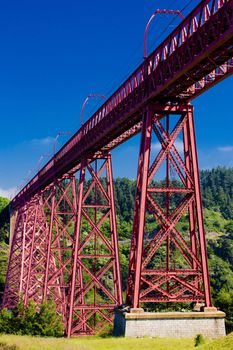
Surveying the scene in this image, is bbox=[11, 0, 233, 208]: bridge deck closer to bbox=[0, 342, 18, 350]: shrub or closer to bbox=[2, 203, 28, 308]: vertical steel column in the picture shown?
bbox=[0, 342, 18, 350]: shrub

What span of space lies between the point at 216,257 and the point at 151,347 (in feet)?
252

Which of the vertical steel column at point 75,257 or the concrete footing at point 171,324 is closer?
the concrete footing at point 171,324

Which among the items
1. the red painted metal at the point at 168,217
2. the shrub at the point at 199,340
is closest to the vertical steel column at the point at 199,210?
the red painted metal at the point at 168,217

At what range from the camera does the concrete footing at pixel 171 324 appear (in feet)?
57.4

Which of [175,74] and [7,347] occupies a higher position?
[175,74]

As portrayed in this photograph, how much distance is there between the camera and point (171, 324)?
58.2 ft

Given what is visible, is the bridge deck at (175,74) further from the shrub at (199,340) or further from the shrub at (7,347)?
the shrub at (7,347)

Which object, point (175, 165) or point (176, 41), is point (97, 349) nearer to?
point (175, 165)

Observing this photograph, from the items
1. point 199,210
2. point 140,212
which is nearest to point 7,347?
point 140,212

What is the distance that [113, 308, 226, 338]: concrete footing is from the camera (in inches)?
688

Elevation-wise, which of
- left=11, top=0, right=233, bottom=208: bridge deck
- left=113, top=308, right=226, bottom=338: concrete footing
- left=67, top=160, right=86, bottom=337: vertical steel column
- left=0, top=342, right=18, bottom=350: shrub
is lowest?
left=0, top=342, right=18, bottom=350: shrub

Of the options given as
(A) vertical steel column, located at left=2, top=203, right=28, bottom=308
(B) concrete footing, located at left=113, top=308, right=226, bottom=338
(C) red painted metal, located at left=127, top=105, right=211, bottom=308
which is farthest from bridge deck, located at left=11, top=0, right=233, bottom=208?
(A) vertical steel column, located at left=2, top=203, right=28, bottom=308

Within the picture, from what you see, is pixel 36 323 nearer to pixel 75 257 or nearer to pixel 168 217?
pixel 75 257

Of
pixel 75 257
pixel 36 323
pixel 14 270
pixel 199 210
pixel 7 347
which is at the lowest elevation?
pixel 7 347
